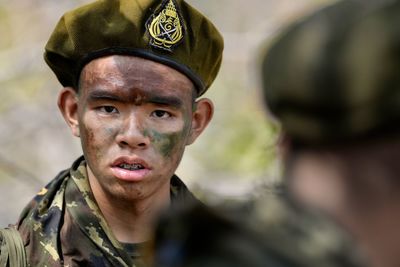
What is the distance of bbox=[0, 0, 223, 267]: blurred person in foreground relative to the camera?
13.9 ft

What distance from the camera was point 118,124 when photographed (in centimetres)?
424

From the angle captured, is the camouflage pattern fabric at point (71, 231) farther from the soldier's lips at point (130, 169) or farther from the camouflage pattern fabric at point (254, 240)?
the camouflage pattern fabric at point (254, 240)

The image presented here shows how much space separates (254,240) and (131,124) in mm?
2589

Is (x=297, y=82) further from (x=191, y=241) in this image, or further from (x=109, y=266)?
(x=109, y=266)

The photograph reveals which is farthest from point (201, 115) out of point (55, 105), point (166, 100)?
point (55, 105)

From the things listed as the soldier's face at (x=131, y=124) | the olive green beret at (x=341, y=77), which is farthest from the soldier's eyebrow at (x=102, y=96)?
the olive green beret at (x=341, y=77)

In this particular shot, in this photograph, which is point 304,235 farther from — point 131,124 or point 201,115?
point 201,115

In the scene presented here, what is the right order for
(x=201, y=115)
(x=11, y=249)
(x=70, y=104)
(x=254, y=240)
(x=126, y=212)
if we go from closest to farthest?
1. (x=254, y=240)
2. (x=11, y=249)
3. (x=126, y=212)
4. (x=70, y=104)
5. (x=201, y=115)

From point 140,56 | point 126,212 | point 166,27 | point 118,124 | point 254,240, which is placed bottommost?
point 254,240

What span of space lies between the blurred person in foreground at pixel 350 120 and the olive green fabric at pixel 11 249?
2.45 metres

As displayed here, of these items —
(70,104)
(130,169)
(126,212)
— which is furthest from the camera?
(70,104)

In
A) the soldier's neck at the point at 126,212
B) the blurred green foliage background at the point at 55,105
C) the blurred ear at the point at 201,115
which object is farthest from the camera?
the blurred green foliage background at the point at 55,105

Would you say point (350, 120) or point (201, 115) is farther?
point (201, 115)

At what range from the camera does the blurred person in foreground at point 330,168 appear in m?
1.68
